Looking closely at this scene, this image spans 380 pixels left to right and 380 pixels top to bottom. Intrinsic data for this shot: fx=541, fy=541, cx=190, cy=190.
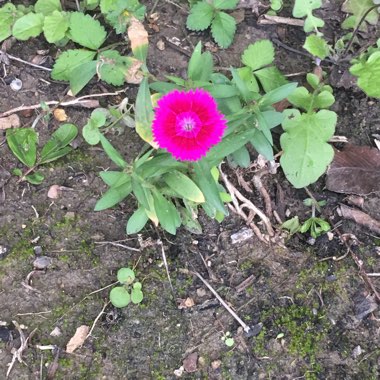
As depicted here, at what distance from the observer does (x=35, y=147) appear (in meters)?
2.92

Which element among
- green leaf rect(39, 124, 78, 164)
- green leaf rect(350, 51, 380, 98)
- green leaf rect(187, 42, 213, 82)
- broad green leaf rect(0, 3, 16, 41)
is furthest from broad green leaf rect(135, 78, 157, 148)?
green leaf rect(350, 51, 380, 98)

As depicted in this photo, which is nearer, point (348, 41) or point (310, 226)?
point (310, 226)

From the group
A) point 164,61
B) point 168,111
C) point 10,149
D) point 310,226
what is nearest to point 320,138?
point 310,226

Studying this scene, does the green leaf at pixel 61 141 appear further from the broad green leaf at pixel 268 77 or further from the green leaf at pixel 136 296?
the broad green leaf at pixel 268 77

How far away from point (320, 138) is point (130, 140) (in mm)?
1026

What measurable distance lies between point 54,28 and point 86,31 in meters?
0.17

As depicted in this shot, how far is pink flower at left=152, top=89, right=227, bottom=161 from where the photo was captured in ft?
6.56

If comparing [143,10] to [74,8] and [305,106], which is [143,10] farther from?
[305,106]

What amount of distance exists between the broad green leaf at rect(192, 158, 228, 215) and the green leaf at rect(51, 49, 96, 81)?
102cm

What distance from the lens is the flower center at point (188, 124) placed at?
199 centimetres

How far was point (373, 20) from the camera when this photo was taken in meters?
3.12

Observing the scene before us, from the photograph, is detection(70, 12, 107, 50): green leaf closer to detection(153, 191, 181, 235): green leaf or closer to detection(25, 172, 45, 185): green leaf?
detection(25, 172, 45, 185): green leaf

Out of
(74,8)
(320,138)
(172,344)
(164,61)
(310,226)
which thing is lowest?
(172,344)

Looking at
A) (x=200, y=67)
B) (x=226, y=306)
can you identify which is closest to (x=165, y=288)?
(x=226, y=306)
